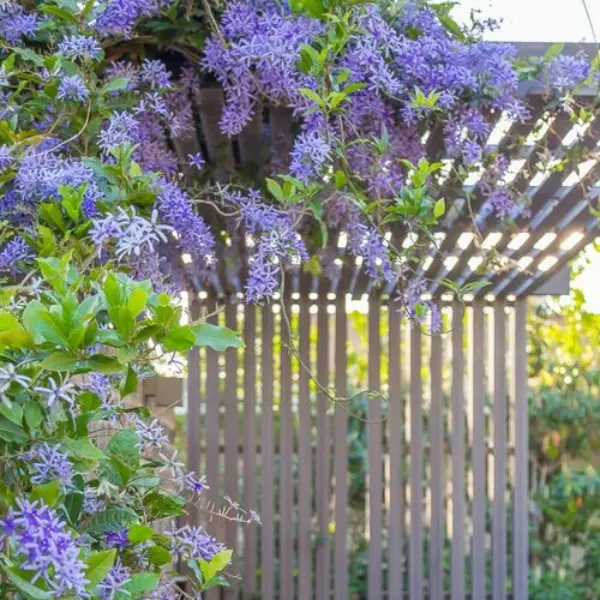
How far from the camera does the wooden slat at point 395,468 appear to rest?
18.7 ft

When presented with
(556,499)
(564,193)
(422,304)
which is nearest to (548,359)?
(556,499)

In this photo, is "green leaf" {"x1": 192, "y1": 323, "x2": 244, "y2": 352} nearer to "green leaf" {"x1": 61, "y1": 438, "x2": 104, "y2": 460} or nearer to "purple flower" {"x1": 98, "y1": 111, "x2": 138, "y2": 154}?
"green leaf" {"x1": 61, "y1": 438, "x2": 104, "y2": 460}

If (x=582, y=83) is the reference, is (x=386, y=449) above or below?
below

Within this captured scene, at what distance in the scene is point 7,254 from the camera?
195 centimetres

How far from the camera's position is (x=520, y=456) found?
231 inches

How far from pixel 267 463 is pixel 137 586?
4.43 metres

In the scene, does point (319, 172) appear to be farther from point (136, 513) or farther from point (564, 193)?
point (564, 193)

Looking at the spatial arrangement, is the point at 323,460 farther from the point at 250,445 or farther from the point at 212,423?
the point at 212,423

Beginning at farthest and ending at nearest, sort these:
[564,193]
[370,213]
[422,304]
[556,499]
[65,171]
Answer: [556,499], [564,193], [422,304], [370,213], [65,171]

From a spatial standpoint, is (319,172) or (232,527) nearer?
(319,172)

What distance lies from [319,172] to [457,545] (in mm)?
4039

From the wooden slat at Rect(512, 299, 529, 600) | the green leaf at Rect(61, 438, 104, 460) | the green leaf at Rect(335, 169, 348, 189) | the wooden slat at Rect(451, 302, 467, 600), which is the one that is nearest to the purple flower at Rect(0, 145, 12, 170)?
the green leaf at Rect(335, 169, 348, 189)

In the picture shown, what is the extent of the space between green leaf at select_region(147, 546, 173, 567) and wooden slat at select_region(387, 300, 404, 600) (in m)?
4.15

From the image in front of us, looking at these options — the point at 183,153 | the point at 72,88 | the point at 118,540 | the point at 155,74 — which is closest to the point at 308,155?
the point at 155,74
